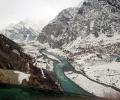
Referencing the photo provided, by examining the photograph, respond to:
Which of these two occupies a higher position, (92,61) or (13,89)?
(92,61)

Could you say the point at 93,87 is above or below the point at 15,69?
below

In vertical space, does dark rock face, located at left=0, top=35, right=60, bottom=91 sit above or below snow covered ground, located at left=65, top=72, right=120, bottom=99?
above

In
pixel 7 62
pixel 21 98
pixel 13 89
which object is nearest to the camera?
pixel 21 98

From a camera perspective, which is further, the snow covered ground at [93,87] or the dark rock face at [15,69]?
the snow covered ground at [93,87]

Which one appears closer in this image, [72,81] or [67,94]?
[67,94]

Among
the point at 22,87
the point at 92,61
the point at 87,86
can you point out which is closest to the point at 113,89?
the point at 87,86

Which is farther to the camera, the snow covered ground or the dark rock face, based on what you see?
the snow covered ground

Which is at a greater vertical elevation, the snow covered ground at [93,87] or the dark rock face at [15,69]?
the dark rock face at [15,69]

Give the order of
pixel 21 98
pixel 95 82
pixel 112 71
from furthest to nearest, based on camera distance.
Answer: pixel 112 71
pixel 95 82
pixel 21 98

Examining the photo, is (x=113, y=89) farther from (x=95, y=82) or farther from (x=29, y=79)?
(x=29, y=79)
